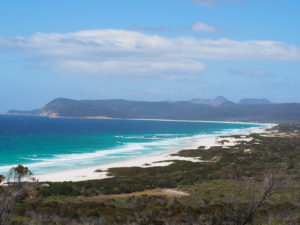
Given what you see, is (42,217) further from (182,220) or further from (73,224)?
(182,220)

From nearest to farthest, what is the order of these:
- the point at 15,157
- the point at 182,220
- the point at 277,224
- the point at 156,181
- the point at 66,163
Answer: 1. the point at 277,224
2. the point at 182,220
3. the point at 156,181
4. the point at 66,163
5. the point at 15,157

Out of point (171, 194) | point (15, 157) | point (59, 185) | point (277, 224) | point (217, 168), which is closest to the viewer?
point (277, 224)

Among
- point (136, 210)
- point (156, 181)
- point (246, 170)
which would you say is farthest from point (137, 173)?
point (136, 210)

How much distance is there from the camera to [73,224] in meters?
12.2

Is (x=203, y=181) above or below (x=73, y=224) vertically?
below

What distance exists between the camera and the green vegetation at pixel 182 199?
514 inches

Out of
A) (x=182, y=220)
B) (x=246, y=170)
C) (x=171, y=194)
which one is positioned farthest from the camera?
(x=246, y=170)

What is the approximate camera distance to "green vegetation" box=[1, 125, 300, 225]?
1305 cm

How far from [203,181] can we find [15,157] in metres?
30.6

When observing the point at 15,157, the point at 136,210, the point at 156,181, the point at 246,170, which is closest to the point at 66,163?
the point at 15,157

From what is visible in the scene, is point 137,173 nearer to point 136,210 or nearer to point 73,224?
point 136,210

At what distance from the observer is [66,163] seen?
4800cm

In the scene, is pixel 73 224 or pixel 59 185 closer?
pixel 73 224

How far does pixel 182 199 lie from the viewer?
22.6 meters
